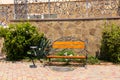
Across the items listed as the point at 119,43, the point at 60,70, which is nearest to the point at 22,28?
the point at 60,70

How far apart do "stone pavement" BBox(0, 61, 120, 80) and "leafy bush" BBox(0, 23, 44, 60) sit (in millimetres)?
927

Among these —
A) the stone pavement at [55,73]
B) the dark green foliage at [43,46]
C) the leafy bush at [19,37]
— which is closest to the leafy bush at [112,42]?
the stone pavement at [55,73]

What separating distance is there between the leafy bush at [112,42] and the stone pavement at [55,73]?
549 millimetres

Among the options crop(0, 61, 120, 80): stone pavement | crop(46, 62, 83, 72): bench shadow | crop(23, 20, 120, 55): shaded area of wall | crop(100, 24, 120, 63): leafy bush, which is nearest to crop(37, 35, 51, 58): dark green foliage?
crop(23, 20, 120, 55): shaded area of wall

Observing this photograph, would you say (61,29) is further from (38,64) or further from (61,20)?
(38,64)

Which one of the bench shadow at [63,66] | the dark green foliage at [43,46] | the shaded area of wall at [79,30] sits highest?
the shaded area of wall at [79,30]

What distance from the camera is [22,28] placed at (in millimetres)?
11852

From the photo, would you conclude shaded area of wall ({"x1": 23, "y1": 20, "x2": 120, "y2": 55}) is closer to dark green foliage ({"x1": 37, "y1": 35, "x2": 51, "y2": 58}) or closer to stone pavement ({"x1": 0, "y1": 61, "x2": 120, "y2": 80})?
dark green foliage ({"x1": 37, "y1": 35, "x2": 51, "y2": 58})

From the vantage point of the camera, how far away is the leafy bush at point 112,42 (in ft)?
35.8

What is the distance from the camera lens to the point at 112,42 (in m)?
10.9

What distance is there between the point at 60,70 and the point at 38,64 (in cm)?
137

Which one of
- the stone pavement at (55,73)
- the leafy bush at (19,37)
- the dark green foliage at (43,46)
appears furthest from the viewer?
the dark green foliage at (43,46)

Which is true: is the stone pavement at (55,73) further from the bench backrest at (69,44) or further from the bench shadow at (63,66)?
the bench backrest at (69,44)

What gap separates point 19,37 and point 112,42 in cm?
375
